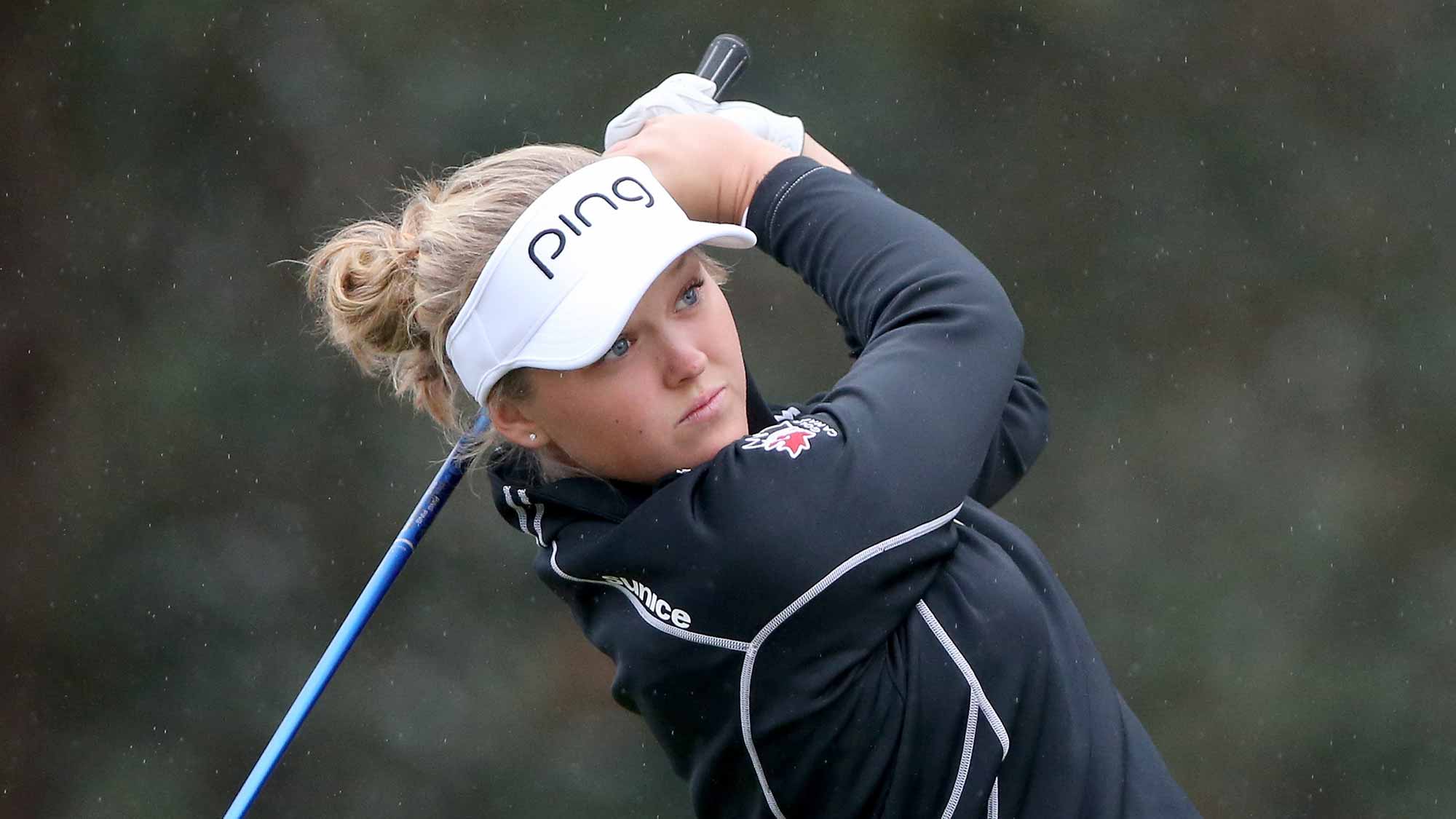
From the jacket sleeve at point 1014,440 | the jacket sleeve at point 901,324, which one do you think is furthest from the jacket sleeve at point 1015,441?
the jacket sleeve at point 901,324

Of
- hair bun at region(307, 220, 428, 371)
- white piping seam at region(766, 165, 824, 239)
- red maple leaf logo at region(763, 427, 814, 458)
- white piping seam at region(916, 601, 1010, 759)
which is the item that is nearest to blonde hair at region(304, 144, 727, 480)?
hair bun at region(307, 220, 428, 371)

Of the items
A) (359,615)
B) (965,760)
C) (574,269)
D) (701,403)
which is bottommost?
(359,615)

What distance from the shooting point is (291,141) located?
4.21m

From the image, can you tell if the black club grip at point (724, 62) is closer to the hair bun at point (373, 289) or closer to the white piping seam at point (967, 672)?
the hair bun at point (373, 289)

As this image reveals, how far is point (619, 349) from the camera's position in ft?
3.99

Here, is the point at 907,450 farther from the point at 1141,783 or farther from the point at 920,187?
the point at 920,187

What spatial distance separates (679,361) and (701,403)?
43 millimetres

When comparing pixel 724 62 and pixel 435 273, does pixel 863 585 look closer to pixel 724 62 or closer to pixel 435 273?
pixel 435 273

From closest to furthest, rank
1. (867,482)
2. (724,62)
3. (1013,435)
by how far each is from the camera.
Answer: (867,482), (1013,435), (724,62)

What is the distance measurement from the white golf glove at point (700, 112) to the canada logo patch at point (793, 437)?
1.15 feet

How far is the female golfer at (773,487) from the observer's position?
1.17 meters

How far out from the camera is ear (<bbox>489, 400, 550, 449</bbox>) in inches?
50.9

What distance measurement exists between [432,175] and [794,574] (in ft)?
9.59


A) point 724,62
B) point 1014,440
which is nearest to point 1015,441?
point 1014,440
